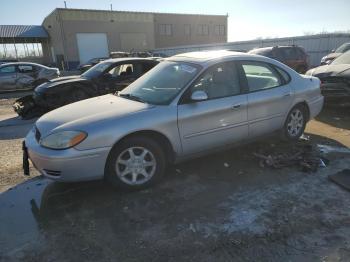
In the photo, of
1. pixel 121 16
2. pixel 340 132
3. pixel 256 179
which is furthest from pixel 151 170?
pixel 121 16

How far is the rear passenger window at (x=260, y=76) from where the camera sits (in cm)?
504

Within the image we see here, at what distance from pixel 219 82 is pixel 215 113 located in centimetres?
49

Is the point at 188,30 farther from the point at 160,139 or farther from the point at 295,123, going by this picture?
the point at 160,139

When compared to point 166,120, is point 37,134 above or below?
below

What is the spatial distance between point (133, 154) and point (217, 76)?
166 centimetres

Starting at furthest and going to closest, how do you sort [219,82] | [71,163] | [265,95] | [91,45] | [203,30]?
[203,30] < [91,45] < [265,95] < [219,82] < [71,163]

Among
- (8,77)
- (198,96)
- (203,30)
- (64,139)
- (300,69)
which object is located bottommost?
(300,69)

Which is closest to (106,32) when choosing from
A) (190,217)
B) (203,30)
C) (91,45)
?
(91,45)

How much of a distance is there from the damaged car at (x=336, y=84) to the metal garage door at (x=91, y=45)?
36.4m

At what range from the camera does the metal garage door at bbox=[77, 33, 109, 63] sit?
40562 millimetres

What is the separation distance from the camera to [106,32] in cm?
4219

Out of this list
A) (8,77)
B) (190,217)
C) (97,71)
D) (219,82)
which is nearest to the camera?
(190,217)

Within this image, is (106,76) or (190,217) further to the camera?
(106,76)

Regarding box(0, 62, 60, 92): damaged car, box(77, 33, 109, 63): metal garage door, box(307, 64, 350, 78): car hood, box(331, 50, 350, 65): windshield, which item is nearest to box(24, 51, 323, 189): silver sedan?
box(307, 64, 350, 78): car hood
